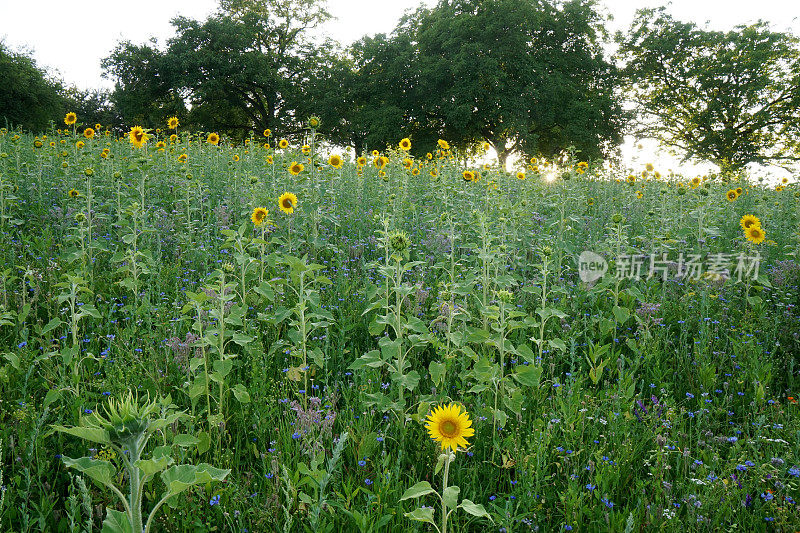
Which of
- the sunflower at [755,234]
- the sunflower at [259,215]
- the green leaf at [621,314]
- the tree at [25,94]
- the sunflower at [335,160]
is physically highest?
the tree at [25,94]

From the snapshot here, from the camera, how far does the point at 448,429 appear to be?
151 cm

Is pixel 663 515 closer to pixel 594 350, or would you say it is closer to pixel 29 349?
pixel 594 350

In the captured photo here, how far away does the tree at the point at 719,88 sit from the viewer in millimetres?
27344

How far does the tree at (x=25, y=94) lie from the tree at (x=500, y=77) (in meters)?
18.7

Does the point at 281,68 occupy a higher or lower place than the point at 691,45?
lower

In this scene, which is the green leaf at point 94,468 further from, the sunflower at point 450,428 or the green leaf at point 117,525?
the sunflower at point 450,428

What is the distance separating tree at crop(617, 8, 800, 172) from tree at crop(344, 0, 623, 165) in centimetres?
272

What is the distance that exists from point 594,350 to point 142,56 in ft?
114

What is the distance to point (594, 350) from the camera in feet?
9.05

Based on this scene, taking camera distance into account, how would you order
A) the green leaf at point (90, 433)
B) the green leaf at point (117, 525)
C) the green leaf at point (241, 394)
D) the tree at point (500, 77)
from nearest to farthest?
1. the green leaf at point (90, 433)
2. the green leaf at point (117, 525)
3. the green leaf at point (241, 394)
4. the tree at point (500, 77)

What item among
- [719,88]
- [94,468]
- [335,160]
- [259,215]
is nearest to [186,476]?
[94,468]

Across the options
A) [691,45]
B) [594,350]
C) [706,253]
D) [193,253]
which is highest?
[691,45]

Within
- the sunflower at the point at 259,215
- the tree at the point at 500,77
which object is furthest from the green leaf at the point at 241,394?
the tree at the point at 500,77

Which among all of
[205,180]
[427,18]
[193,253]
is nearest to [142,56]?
[427,18]
